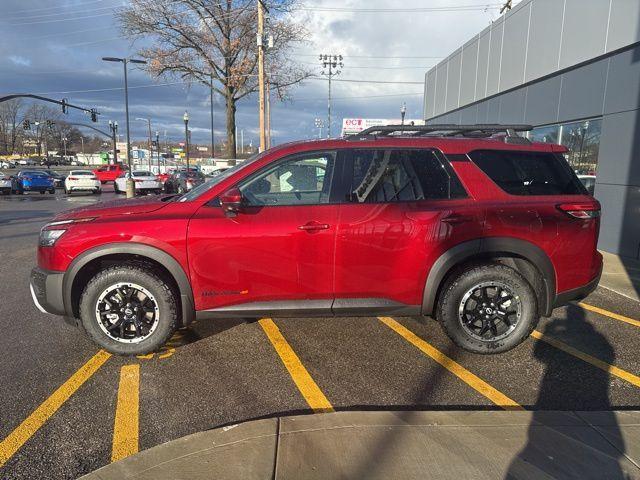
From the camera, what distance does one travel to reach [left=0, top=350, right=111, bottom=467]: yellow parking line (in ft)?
8.82

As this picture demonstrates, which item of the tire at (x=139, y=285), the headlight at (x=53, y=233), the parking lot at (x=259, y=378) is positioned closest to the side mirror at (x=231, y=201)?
the tire at (x=139, y=285)

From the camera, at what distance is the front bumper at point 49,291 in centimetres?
370

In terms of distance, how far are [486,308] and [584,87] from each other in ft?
25.9

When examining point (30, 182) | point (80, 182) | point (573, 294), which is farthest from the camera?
point (30, 182)

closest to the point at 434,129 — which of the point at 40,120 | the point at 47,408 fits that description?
the point at 47,408

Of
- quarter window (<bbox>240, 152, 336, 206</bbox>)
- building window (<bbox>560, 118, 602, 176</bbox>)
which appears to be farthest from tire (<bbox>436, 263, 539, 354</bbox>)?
building window (<bbox>560, 118, 602, 176</bbox>)

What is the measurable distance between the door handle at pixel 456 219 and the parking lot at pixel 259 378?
1.21m

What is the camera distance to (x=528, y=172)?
13.3ft

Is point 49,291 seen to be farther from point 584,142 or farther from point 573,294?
point 584,142

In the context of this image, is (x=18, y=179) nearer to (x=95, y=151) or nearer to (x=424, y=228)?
(x=424, y=228)

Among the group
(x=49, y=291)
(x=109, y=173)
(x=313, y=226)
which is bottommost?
(x=49, y=291)

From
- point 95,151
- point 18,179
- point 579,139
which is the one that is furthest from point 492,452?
point 95,151

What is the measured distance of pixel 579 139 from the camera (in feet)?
33.0

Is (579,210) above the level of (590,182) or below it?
below
